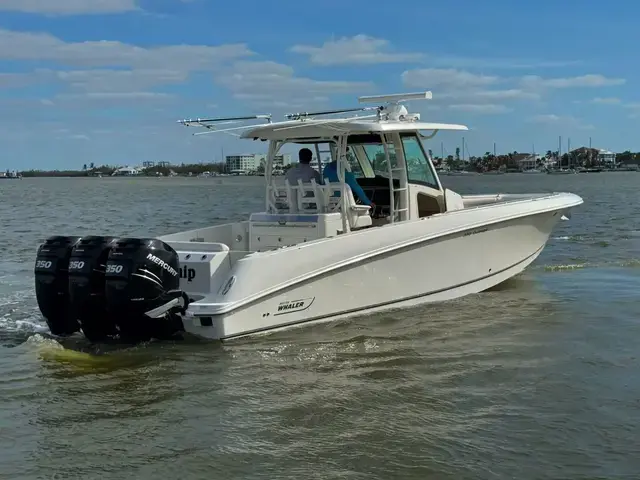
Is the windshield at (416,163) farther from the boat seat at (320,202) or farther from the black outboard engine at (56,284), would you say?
the black outboard engine at (56,284)

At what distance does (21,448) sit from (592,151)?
158639 mm

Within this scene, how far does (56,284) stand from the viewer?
7648mm

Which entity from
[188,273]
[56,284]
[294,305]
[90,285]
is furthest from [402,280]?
[56,284]

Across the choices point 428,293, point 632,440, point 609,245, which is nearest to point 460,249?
point 428,293

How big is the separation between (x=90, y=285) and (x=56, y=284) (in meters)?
0.52

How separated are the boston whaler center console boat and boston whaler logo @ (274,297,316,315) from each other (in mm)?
14

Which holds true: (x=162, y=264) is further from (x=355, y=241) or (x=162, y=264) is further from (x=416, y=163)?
(x=416, y=163)

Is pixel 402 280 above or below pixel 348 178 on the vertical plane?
below

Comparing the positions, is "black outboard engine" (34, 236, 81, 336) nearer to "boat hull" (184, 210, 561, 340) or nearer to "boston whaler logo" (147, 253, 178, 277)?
"boston whaler logo" (147, 253, 178, 277)

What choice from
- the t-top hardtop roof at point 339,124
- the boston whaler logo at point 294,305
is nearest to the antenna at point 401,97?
the t-top hardtop roof at point 339,124

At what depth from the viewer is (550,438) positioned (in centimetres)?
553

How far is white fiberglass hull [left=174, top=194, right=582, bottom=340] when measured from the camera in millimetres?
7777

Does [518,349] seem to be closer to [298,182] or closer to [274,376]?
[274,376]

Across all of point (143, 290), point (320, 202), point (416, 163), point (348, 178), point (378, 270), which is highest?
point (416, 163)
